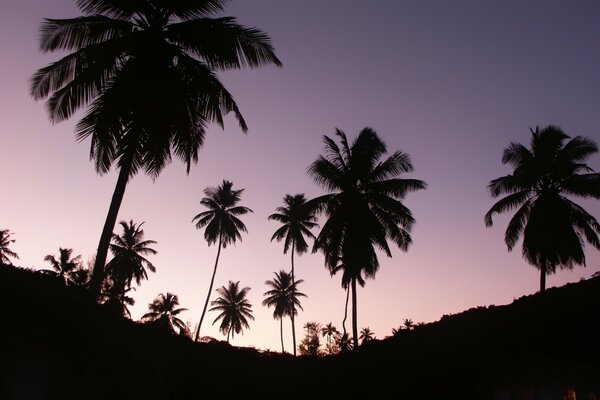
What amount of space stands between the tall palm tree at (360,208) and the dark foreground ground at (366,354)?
8.05 metres

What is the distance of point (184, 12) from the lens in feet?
42.5

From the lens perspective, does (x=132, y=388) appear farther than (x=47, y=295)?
Yes

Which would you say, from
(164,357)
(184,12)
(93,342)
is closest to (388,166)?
(184,12)

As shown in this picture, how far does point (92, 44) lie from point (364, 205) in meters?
14.3

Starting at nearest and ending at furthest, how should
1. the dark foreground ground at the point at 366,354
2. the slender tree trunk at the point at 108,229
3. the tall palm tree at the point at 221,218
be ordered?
the dark foreground ground at the point at 366,354, the slender tree trunk at the point at 108,229, the tall palm tree at the point at 221,218

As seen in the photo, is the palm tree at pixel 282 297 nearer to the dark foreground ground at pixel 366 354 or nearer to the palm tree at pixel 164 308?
the palm tree at pixel 164 308

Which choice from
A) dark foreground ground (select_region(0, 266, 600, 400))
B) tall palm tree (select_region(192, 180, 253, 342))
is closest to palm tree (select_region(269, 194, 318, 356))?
tall palm tree (select_region(192, 180, 253, 342))

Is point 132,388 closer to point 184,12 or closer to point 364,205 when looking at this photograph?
point 184,12

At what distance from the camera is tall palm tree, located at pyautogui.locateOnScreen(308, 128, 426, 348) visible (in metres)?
21.7

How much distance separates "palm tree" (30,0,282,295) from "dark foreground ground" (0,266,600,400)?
1.89 metres

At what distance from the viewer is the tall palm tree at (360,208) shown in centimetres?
2166

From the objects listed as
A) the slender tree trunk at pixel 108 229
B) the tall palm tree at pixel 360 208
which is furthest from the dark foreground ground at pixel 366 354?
the tall palm tree at pixel 360 208

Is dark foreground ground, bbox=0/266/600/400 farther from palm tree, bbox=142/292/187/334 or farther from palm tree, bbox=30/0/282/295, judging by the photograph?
palm tree, bbox=142/292/187/334

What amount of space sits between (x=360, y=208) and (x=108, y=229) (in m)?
13.4
